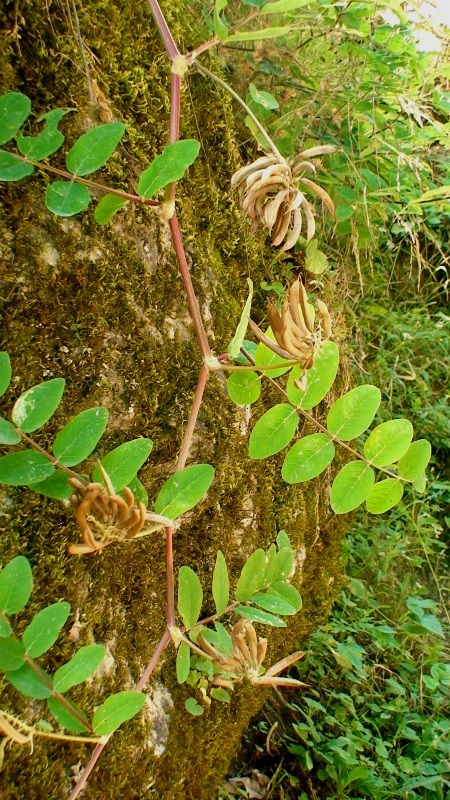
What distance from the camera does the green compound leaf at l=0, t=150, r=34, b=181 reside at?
881mm

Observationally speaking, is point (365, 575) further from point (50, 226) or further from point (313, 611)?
point (50, 226)

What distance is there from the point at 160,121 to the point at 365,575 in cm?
170

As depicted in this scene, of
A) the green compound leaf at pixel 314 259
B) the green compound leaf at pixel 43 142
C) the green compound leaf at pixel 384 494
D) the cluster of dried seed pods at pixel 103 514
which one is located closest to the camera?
the cluster of dried seed pods at pixel 103 514

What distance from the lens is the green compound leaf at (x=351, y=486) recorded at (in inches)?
42.3

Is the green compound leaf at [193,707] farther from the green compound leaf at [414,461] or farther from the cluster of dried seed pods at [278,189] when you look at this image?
the cluster of dried seed pods at [278,189]

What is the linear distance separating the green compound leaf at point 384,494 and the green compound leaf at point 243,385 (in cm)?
28

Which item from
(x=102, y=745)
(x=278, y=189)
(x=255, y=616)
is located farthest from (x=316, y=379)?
(x=102, y=745)

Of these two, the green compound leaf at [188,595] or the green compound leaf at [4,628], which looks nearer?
the green compound leaf at [4,628]

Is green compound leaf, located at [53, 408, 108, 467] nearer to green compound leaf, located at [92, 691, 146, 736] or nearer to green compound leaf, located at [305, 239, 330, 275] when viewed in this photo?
green compound leaf, located at [92, 691, 146, 736]

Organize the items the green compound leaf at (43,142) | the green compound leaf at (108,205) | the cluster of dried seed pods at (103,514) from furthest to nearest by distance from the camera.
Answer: the green compound leaf at (108,205)
the green compound leaf at (43,142)
the cluster of dried seed pods at (103,514)

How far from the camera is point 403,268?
294 cm

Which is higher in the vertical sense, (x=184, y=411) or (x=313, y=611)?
(x=184, y=411)

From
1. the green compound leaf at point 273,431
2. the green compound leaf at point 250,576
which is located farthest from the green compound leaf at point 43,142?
the green compound leaf at point 250,576

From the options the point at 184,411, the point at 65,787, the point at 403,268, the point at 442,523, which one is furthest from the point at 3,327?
the point at 403,268
